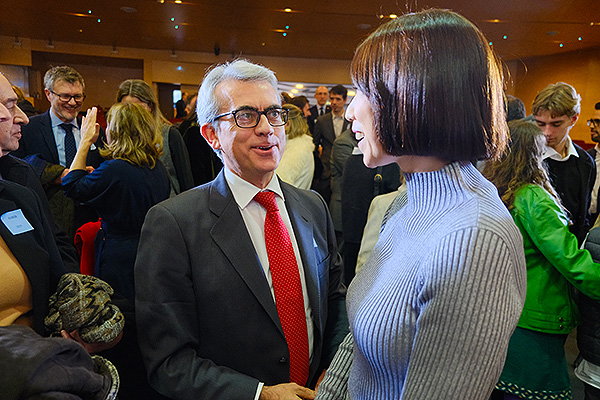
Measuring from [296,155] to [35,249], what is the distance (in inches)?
93.7

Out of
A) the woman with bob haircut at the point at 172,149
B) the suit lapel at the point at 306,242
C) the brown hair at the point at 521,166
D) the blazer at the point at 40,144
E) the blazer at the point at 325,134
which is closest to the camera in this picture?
the suit lapel at the point at 306,242

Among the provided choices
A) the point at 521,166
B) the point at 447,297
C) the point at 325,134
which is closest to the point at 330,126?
the point at 325,134

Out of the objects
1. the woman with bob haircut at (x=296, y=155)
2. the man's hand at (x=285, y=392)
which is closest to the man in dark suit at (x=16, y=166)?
the man's hand at (x=285, y=392)

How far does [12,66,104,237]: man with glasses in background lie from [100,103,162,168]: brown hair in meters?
0.60

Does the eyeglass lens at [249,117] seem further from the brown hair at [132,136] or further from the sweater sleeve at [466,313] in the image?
the brown hair at [132,136]

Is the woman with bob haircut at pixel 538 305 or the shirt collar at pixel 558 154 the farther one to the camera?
the shirt collar at pixel 558 154

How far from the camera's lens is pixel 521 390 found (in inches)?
73.2

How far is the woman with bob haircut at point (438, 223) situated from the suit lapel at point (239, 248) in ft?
1.36

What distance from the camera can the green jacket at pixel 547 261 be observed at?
5.71ft

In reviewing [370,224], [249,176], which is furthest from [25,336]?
[370,224]

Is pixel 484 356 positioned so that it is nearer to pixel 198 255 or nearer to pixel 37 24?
pixel 198 255

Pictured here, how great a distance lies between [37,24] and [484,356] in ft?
38.2

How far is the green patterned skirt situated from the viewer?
183 centimetres

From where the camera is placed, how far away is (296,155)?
355 centimetres
